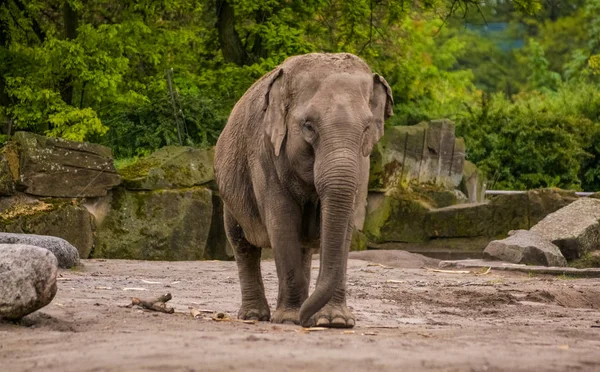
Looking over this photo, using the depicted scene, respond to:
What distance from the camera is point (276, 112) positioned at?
10.5 meters

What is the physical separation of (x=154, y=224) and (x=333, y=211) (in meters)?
12.6

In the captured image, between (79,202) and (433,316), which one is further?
(79,202)

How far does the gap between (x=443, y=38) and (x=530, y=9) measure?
37289 millimetres

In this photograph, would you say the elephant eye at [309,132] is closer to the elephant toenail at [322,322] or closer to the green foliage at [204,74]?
the elephant toenail at [322,322]

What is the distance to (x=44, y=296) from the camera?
32.3 ft

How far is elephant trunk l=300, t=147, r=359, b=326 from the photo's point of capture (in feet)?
32.1

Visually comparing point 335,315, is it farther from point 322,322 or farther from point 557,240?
point 557,240

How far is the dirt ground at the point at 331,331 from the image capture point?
740cm

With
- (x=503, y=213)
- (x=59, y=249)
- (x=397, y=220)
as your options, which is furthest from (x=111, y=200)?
(x=503, y=213)

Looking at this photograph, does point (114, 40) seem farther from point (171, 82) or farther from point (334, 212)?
point (334, 212)

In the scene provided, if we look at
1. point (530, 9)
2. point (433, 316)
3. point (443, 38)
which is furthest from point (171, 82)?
point (443, 38)

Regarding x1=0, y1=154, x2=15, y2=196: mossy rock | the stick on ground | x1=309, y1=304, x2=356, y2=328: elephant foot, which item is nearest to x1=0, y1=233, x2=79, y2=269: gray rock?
x1=0, y1=154, x2=15, y2=196: mossy rock

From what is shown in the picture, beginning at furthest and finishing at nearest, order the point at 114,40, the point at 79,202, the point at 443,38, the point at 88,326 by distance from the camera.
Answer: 1. the point at 443,38
2. the point at 114,40
3. the point at 79,202
4. the point at 88,326

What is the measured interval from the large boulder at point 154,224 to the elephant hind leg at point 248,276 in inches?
390
